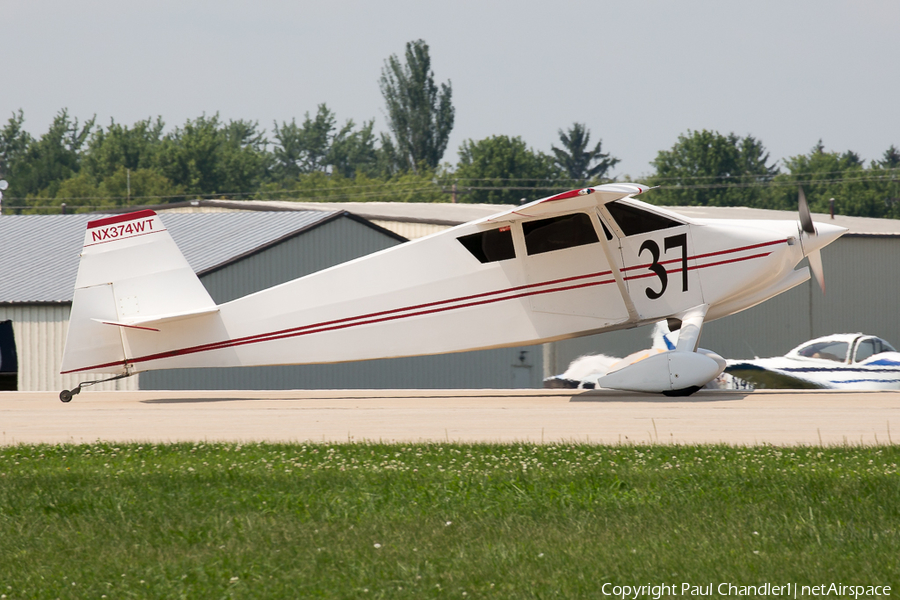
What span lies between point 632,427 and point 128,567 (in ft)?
19.6

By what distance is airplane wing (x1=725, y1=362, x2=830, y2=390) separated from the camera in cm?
1911

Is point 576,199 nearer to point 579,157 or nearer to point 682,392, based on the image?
point 682,392

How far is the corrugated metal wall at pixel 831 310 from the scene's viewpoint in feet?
95.9

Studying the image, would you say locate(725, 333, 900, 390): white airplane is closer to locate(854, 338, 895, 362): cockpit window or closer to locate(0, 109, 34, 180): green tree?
A: locate(854, 338, 895, 362): cockpit window

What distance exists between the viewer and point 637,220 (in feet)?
43.7

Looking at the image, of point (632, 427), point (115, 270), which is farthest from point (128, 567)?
point (115, 270)

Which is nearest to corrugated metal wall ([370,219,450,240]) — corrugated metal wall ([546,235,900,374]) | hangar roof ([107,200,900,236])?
hangar roof ([107,200,900,236])

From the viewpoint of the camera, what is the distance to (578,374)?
20578 mm


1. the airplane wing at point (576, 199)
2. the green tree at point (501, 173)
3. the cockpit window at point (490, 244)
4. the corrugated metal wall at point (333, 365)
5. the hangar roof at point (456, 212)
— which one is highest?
the green tree at point (501, 173)

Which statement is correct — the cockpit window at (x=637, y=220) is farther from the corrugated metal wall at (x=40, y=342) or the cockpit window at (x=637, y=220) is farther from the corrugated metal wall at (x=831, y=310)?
the corrugated metal wall at (x=831, y=310)

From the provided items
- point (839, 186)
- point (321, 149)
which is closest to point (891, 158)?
point (839, 186)

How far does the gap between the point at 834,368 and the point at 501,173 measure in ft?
262

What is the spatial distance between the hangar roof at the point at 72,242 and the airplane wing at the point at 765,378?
1114 cm

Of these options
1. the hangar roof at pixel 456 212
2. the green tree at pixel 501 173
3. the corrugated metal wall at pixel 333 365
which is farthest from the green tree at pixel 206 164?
the corrugated metal wall at pixel 333 365
